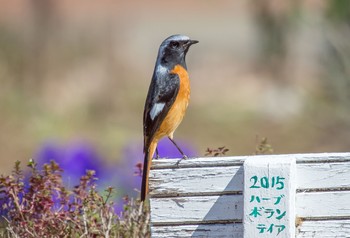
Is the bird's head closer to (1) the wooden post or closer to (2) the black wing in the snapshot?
(2) the black wing

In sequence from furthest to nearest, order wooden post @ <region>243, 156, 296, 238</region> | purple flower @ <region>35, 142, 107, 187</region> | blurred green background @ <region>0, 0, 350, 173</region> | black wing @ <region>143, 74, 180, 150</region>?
1. blurred green background @ <region>0, 0, 350, 173</region>
2. purple flower @ <region>35, 142, 107, 187</region>
3. black wing @ <region>143, 74, 180, 150</region>
4. wooden post @ <region>243, 156, 296, 238</region>

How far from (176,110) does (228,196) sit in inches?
42.2

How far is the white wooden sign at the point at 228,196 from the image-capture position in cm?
534

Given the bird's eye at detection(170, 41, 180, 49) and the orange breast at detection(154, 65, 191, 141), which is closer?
the orange breast at detection(154, 65, 191, 141)

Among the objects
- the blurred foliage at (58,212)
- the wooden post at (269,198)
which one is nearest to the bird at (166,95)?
the blurred foliage at (58,212)

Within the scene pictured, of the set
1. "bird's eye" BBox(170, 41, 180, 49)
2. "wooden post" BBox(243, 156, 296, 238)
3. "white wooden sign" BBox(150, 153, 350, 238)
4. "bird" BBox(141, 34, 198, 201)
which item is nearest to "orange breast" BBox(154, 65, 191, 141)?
"bird" BBox(141, 34, 198, 201)

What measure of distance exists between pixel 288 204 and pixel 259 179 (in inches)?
6.0

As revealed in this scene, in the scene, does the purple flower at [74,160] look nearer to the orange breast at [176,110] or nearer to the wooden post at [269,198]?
the orange breast at [176,110]

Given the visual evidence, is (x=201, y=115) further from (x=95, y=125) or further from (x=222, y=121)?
(x=95, y=125)

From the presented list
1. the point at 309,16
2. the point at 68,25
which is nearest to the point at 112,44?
the point at 68,25

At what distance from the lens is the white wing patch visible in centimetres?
630

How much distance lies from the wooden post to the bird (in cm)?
91

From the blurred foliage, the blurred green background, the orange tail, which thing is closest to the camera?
the orange tail

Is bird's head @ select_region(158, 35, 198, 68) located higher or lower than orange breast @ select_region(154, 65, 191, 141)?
higher
